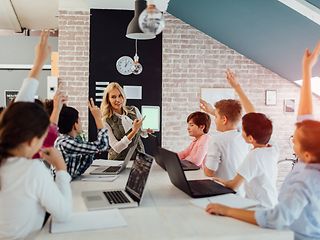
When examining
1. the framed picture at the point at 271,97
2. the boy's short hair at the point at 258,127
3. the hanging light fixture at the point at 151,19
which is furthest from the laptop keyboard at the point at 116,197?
the framed picture at the point at 271,97

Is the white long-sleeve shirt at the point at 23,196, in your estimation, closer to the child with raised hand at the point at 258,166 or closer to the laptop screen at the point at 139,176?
the laptop screen at the point at 139,176

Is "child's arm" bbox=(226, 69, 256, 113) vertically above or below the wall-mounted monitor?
above

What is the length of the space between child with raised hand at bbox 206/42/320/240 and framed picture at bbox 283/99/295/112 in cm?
500

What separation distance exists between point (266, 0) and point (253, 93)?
7.99ft

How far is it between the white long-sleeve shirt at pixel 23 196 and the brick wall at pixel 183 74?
458cm

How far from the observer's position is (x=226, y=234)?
59.6 inches

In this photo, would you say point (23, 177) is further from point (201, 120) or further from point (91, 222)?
point (201, 120)

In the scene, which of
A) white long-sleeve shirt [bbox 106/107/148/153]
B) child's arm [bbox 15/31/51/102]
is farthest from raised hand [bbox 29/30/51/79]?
white long-sleeve shirt [bbox 106/107/148/153]

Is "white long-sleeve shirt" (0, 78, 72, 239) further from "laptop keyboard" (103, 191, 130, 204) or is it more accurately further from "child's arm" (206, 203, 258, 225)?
"child's arm" (206, 203, 258, 225)

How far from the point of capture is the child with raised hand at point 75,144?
8.07 feet

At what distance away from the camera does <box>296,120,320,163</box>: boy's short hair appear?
5.67 ft

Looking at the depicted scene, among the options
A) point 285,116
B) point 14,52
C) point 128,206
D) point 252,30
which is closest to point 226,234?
point 128,206

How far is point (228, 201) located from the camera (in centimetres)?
198

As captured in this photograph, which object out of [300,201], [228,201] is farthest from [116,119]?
[300,201]
